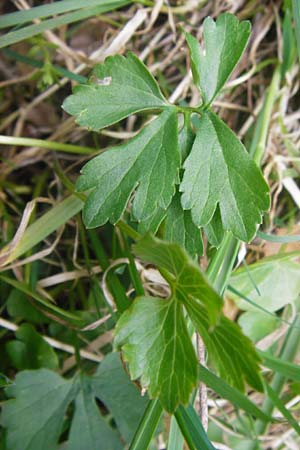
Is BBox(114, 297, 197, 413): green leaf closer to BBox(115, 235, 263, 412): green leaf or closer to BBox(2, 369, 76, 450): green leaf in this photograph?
BBox(115, 235, 263, 412): green leaf

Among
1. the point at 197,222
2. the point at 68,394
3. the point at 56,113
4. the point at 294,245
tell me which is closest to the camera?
the point at 197,222

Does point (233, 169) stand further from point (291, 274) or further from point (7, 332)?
point (7, 332)

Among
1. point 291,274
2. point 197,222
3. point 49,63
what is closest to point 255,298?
point 291,274

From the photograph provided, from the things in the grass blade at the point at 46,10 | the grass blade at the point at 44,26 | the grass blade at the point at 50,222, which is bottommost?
the grass blade at the point at 50,222

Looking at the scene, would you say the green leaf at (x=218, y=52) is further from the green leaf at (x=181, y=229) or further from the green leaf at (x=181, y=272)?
the green leaf at (x=181, y=272)

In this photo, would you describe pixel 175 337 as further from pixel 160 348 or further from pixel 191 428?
pixel 191 428

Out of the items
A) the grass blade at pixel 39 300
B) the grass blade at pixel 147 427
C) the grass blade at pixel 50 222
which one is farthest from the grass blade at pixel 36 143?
the grass blade at pixel 147 427

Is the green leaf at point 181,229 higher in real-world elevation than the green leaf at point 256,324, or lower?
higher
